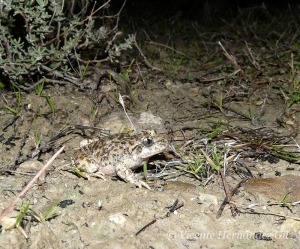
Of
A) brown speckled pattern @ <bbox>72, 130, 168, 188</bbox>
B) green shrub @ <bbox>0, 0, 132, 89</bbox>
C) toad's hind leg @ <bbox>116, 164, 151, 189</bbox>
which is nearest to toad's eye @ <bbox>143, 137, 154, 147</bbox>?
brown speckled pattern @ <bbox>72, 130, 168, 188</bbox>

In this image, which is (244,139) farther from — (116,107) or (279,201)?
(116,107)

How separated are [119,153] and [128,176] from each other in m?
0.24

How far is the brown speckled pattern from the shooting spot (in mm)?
3225

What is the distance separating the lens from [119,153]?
3.33m

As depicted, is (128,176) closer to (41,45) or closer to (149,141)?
(149,141)

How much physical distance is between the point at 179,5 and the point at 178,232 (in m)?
6.60

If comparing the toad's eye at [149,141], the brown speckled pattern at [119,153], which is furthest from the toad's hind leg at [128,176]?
the toad's eye at [149,141]

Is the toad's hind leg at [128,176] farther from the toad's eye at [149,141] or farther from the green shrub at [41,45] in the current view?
the green shrub at [41,45]

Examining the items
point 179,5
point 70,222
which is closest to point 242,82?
point 70,222

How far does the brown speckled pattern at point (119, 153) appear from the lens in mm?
3225

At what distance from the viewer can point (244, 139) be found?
137 inches

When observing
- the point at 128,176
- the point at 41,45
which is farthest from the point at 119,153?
the point at 41,45

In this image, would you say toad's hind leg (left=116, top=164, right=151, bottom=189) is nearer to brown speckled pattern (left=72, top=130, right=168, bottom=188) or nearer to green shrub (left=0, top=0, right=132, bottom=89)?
brown speckled pattern (left=72, top=130, right=168, bottom=188)

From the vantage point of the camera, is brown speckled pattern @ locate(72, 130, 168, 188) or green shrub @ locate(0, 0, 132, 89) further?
green shrub @ locate(0, 0, 132, 89)
